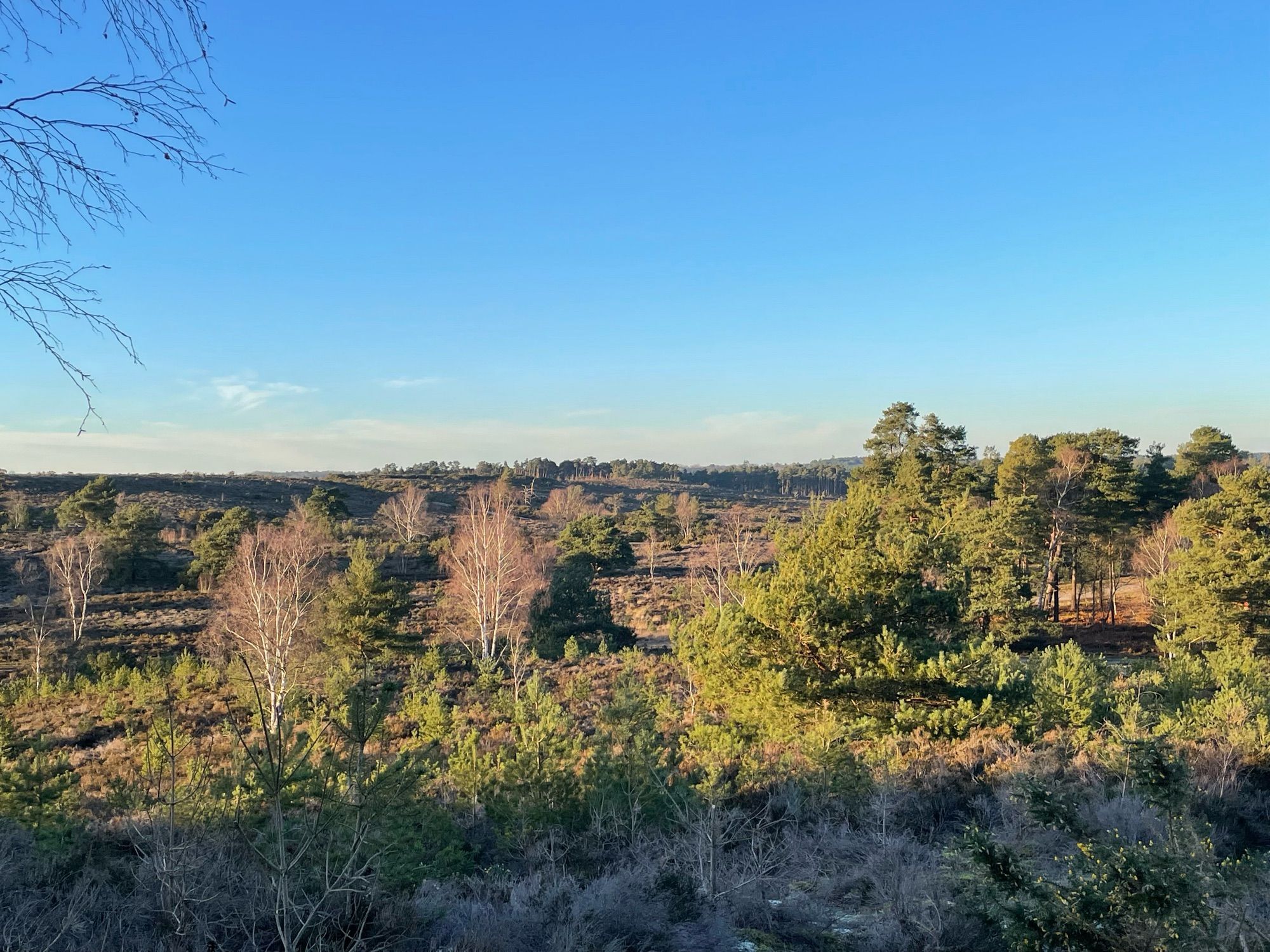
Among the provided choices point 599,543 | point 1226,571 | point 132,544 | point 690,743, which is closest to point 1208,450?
point 1226,571

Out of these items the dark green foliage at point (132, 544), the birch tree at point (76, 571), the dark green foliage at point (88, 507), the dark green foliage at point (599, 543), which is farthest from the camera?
the dark green foliage at point (599, 543)

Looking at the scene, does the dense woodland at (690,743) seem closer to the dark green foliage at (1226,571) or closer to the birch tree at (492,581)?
the dark green foliage at (1226,571)

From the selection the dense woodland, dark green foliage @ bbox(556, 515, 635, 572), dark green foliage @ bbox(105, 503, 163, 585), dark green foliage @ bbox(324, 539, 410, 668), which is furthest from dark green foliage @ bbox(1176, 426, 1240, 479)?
dark green foliage @ bbox(105, 503, 163, 585)

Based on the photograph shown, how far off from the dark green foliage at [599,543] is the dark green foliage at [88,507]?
27.0 meters

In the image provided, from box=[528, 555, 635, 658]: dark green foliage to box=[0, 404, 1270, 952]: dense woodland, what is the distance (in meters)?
0.15

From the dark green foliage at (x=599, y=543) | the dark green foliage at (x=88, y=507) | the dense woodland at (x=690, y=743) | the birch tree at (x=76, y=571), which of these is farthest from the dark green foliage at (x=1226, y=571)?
the dark green foliage at (x=88, y=507)

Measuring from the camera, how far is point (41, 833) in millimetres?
6418

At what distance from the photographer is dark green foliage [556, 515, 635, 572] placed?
44250mm

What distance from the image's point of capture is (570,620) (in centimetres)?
2952

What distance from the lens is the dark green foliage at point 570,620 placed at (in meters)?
→ 28.3

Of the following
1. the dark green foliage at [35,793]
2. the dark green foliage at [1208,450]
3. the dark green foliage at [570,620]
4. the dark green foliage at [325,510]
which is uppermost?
the dark green foliage at [1208,450]

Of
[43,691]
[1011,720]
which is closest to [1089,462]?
[1011,720]

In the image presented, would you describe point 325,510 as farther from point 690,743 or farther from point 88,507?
point 690,743

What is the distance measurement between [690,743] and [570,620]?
59.1 ft
